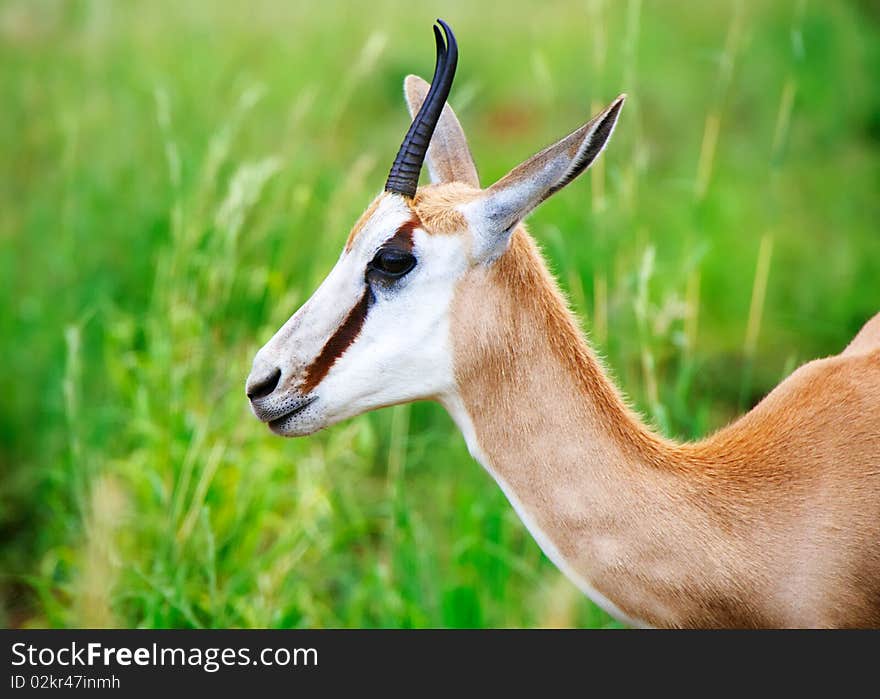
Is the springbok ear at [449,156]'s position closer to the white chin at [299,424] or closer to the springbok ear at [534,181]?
the springbok ear at [534,181]

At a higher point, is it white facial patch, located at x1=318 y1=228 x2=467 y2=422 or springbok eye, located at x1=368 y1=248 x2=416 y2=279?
springbok eye, located at x1=368 y1=248 x2=416 y2=279

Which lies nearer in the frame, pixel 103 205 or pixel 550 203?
pixel 103 205

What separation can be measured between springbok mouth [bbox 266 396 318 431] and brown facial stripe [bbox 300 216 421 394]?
2.1 inches

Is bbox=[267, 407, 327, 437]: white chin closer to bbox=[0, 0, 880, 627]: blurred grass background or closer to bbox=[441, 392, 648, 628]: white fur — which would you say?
bbox=[441, 392, 648, 628]: white fur

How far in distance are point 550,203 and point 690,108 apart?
1838mm

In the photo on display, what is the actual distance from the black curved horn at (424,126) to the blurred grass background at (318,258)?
4.00ft

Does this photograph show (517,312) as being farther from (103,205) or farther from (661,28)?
(661,28)

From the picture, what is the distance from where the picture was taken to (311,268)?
19.4 feet

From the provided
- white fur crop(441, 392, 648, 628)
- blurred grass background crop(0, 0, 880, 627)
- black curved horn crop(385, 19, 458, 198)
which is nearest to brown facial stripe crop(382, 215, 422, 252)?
black curved horn crop(385, 19, 458, 198)

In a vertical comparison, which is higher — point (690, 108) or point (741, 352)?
point (690, 108)

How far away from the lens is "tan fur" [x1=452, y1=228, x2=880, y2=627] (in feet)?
10.3

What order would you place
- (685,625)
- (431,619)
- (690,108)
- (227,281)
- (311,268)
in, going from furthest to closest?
(690,108) < (311,268) < (227,281) < (431,619) < (685,625)
